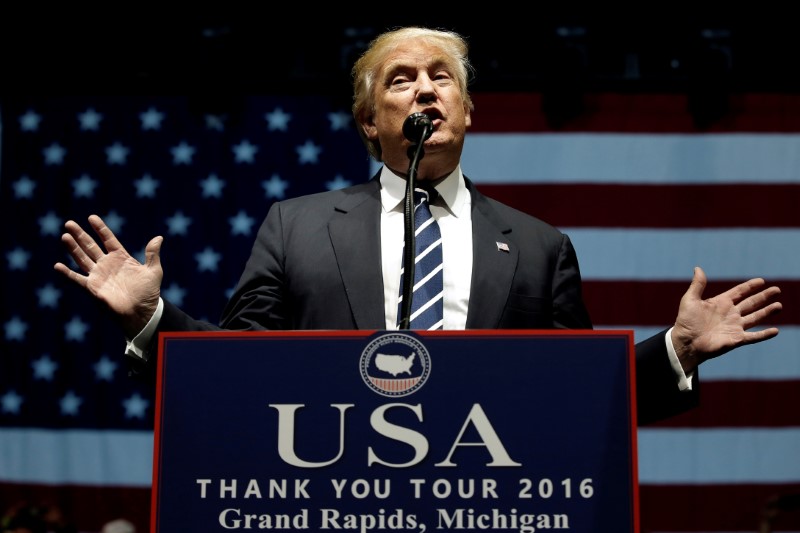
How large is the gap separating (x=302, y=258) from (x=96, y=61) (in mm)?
3588

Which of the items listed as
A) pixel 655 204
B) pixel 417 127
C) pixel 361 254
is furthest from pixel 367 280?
pixel 655 204

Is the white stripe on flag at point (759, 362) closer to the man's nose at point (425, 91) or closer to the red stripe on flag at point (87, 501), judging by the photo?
the red stripe on flag at point (87, 501)

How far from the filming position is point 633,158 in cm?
474

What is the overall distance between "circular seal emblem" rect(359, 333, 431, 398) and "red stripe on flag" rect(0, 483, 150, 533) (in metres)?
3.71

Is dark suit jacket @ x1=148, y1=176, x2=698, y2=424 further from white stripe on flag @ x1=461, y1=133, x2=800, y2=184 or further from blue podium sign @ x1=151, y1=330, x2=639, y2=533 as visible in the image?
white stripe on flag @ x1=461, y1=133, x2=800, y2=184

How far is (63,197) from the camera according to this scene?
15.8ft

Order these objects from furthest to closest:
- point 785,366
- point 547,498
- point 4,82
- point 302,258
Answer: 1. point 4,82
2. point 785,366
3. point 302,258
4. point 547,498

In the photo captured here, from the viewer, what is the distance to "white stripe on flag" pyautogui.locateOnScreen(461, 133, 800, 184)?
4.69 m

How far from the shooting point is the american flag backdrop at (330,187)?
4547 mm

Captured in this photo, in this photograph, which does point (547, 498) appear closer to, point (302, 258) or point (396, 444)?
point (396, 444)

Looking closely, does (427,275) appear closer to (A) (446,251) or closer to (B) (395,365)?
(A) (446,251)

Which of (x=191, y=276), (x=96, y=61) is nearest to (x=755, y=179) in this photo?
(x=191, y=276)

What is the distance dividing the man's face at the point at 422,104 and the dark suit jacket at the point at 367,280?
0.30ft

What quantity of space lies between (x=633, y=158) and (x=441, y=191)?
3.17 m
